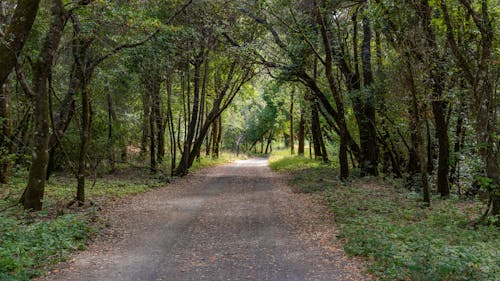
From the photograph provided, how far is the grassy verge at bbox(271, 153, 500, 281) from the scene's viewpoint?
5668mm

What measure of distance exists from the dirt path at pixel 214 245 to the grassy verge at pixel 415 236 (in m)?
0.48

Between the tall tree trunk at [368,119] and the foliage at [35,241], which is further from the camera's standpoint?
the tall tree trunk at [368,119]

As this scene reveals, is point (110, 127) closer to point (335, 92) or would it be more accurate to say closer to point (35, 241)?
point (335, 92)

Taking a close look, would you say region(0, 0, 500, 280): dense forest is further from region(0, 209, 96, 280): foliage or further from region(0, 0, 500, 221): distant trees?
region(0, 209, 96, 280): foliage

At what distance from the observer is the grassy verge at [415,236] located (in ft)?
18.6

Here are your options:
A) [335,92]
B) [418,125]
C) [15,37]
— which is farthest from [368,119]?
[15,37]

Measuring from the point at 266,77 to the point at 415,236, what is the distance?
69.3ft

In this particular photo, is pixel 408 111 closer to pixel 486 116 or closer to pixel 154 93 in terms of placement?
pixel 486 116

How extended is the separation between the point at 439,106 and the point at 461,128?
281cm

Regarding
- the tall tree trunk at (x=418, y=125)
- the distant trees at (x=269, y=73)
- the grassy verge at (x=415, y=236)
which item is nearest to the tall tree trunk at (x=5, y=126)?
the distant trees at (x=269, y=73)

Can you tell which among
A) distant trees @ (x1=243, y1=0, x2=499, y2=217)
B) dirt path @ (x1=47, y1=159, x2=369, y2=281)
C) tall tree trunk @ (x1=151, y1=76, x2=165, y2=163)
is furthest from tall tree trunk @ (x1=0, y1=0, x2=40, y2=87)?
tall tree trunk @ (x1=151, y1=76, x2=165, y2=163)

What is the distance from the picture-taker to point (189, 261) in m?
6.88

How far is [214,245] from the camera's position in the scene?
311 inches

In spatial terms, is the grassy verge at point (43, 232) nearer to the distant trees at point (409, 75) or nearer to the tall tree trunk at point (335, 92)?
the distant trees at point (409, 75)
